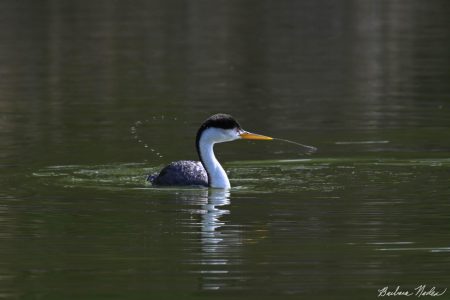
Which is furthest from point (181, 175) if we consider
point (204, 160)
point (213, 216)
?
point (213, 216)

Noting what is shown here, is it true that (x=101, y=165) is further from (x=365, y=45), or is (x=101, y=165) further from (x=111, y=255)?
(x=365, y=45)

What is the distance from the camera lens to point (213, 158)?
1839 cm

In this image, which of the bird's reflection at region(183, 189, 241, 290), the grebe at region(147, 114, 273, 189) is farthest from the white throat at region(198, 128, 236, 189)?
the bird's reflection at region(183, 189, 241, 290)

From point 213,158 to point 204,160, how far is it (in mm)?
144

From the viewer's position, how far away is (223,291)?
12188mm

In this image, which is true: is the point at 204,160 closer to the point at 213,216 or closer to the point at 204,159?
the point at 204,159

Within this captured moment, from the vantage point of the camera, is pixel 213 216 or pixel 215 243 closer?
pixel 215 243

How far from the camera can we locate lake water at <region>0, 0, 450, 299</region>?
13000 mm

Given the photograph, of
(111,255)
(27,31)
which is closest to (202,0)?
(27,31)

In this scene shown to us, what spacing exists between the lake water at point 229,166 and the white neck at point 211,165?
16 centimetres

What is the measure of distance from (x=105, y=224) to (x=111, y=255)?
1.73 meters

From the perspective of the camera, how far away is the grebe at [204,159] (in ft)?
60.1

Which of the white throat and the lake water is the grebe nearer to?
the white throat

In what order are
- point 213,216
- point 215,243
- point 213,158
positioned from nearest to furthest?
point 215,243
point 213,216
point 213,158
